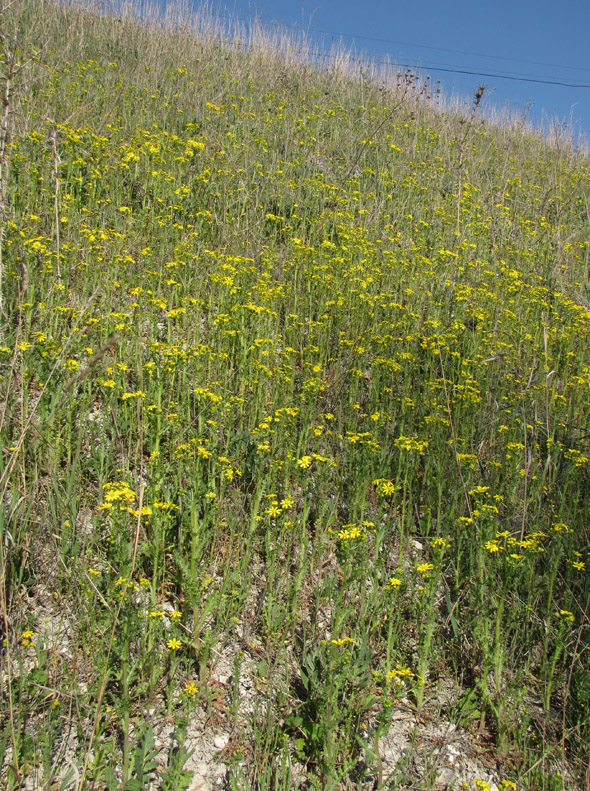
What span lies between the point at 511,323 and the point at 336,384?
2585 millimetres

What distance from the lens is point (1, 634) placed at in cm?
252

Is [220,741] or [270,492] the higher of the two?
[270,492]

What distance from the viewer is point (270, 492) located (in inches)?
138

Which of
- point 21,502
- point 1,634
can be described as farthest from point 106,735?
point 21,502

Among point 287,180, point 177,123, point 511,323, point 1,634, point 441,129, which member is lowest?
point 1,634

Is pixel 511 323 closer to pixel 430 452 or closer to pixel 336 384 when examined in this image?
pixel 336 384

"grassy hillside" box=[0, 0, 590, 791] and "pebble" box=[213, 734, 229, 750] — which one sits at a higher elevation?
"grassy hillside" box=[0, 0, 590, 791]

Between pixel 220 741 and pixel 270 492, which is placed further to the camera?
pixel 270 492

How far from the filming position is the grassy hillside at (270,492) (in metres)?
2.42

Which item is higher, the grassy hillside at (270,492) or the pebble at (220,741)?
the grassy hillside at (270,492)

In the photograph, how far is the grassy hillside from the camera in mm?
2416

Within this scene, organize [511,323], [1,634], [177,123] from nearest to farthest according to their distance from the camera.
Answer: [1,634], [511,323], [177,123]

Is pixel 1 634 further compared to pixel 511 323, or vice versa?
pixel 511 323

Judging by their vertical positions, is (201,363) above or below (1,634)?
above
